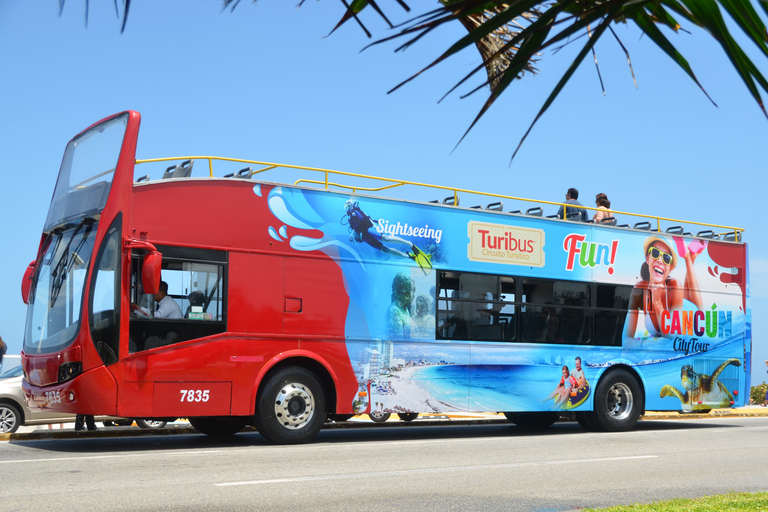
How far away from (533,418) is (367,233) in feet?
20.5

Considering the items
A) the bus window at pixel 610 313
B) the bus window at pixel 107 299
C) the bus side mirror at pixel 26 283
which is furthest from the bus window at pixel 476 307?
the bus side mirror at pixel 26 283

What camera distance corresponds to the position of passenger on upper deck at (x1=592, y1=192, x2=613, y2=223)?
1601cm

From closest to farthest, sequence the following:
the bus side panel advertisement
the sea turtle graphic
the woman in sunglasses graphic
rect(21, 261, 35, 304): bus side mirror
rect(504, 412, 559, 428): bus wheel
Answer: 1. rect(21, 261, 35, 304): bus side mirror
2. the bus side panel advertisement
3. the woman in sunglasses graphic
4. the sea turtle graphic
5. rect(504, 412, 559, 428): bus wheel

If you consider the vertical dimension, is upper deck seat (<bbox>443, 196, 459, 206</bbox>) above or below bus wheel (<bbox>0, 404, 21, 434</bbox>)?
above

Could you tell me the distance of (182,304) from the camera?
11.4 metres

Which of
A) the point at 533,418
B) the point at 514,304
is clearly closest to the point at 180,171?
the point at 514,304

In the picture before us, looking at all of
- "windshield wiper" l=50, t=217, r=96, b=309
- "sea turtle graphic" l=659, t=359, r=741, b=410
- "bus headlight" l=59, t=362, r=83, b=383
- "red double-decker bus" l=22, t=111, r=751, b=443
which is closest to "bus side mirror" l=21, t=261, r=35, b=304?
"red double-decker bus" l=22, t=111, r=751, b=443

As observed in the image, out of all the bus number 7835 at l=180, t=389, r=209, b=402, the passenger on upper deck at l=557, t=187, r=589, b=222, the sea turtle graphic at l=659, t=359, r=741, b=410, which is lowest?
the sea turtle graphic at l=659, t=359, r=741, b=410

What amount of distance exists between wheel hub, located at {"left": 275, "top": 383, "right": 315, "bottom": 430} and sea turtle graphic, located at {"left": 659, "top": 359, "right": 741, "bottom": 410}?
7.54 metres

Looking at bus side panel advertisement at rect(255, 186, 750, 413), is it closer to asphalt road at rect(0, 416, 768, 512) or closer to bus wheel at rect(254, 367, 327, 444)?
bus wheel at rect(254, 367, 327, 444)

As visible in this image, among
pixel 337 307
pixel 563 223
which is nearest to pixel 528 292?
pixel 563 223

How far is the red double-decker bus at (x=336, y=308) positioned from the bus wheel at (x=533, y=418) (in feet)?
0.23

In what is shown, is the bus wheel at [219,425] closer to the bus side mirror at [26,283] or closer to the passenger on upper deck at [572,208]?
the bus side mirror at [26,283]

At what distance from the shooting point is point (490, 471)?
9.41 m
